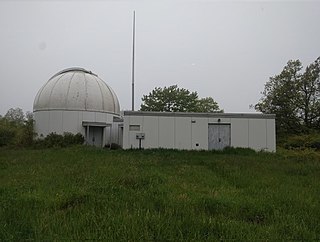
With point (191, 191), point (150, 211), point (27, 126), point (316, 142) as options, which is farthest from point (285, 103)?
point (150, 211)

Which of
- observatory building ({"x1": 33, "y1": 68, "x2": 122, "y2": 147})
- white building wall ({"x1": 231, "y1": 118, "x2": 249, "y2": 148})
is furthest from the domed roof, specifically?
white building wall ({"x1": 231, "y1": 118, "x2": 249, "y2": 148})

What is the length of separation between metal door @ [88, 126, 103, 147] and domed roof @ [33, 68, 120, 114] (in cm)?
181

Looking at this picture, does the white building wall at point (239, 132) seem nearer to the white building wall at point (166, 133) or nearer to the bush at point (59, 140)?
the white building wall at point (166, 133)

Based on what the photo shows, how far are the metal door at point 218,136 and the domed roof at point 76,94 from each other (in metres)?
11.9

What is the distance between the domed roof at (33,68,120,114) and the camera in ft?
93.1

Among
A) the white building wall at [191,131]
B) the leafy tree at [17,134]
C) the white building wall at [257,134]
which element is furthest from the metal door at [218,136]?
the leafy tree at [17,134]

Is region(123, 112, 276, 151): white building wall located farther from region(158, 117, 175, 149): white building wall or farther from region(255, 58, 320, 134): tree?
region(255, 58, 320, 134): tree

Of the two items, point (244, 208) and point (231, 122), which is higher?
point (231, 122)

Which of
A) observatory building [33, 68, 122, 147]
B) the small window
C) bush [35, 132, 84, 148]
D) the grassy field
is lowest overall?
the grassy field

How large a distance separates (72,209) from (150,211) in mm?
1254

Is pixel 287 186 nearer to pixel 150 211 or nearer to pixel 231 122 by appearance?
pixel 150 211

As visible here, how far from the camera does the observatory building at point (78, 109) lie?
2800 centimetres

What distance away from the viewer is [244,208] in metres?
5.42

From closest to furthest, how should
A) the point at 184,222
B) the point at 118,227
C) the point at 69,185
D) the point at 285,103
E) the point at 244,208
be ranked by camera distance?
the point at 118,227 → the point at 184,222 → the point at 244,208 → the point at 69,185 → the point at 285,103
